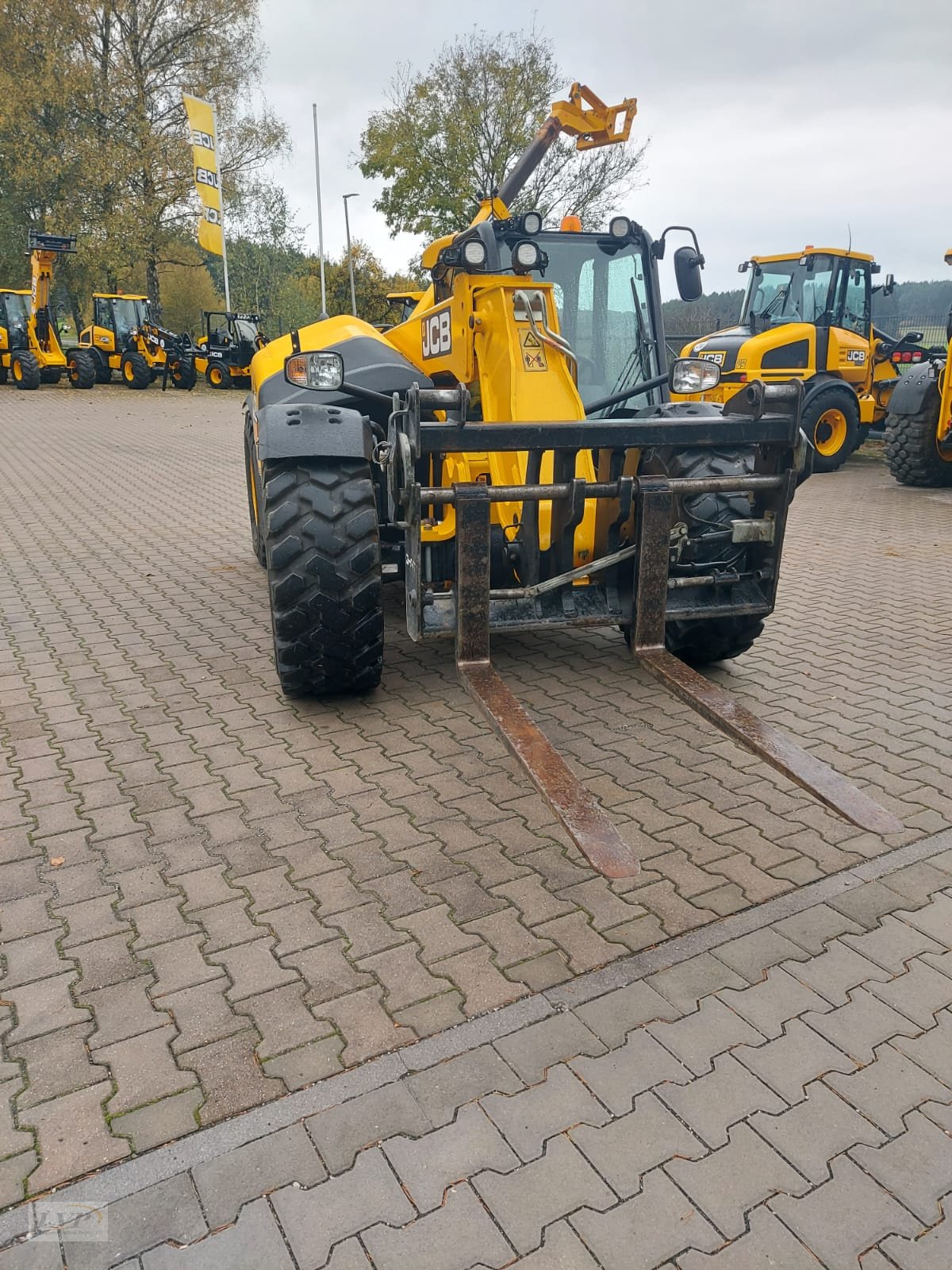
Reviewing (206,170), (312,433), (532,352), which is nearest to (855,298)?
(532,352)

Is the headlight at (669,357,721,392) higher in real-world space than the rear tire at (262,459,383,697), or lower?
higher

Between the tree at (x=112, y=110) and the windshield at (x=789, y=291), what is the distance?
72.7 feet

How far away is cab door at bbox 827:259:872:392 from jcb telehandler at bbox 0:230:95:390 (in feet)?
60.0

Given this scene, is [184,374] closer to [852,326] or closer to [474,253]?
[852,326]

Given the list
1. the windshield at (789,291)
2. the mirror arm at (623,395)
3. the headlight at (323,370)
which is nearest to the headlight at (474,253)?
the headlight at (323,370)

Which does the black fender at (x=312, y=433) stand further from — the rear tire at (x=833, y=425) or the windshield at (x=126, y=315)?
the windshield at (x=126, y=315)

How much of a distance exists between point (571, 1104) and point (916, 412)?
37.5 ft

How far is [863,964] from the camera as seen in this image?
2.87 m

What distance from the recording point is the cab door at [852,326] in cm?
1309

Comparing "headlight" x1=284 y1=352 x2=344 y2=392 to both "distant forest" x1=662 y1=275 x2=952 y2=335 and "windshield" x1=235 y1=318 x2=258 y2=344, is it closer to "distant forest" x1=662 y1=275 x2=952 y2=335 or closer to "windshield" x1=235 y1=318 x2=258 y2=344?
"distant forest" x1=662 y1=275 x2=952 y2=335

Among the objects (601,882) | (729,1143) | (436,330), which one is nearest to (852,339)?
(436,330)

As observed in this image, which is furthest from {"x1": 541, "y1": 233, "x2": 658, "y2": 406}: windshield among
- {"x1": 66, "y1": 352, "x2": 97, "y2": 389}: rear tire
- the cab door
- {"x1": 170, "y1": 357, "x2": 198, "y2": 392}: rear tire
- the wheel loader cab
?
{"x1": 170, "y1": 357, "x2": 198, "y2": 392}: rear tire

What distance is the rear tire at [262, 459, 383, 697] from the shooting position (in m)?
4.38

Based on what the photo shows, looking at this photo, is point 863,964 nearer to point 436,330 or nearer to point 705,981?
point 705,981
